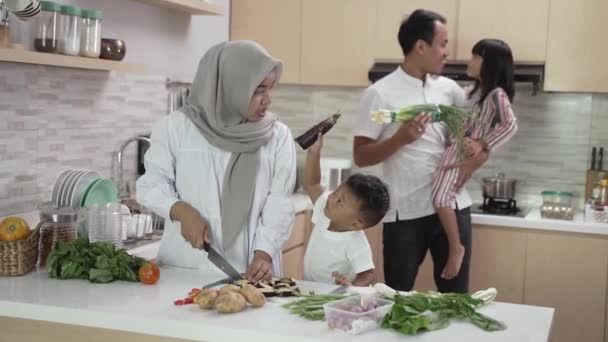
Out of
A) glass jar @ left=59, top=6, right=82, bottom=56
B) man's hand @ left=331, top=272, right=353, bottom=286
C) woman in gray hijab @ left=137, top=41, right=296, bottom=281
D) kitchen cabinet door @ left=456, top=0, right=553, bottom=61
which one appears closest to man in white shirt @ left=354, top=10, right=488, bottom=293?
kitchen cabinet door @ left=456, top=0, right=553, bottom=61

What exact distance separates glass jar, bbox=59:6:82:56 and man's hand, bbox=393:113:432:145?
4.38 feet

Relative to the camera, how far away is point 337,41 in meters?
4.24

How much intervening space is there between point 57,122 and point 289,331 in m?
1.81

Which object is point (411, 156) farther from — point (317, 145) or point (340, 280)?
point (340, 280)

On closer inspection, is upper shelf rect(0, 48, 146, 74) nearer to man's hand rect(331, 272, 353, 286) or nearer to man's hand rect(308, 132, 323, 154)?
man's hand rect(308, 132, 323, 154)

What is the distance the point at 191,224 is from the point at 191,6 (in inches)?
67.6

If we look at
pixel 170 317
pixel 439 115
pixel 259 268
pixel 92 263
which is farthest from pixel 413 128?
pixel 170 317

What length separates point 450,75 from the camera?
388 cm

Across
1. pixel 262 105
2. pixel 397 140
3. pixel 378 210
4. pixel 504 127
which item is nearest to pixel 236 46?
pixel 262 105

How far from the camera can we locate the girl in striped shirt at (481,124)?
319 cm

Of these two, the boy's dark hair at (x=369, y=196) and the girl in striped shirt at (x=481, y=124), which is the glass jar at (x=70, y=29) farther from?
the girl in striped shirt at (x=481, y=124)

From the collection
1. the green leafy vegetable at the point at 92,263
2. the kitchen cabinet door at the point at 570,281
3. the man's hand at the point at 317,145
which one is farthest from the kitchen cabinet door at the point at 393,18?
the green leafy vegetable at the point at 92,263

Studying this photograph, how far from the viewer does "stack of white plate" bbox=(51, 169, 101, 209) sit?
284cm

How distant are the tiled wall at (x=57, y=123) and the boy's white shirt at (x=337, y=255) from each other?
4.02 feet
